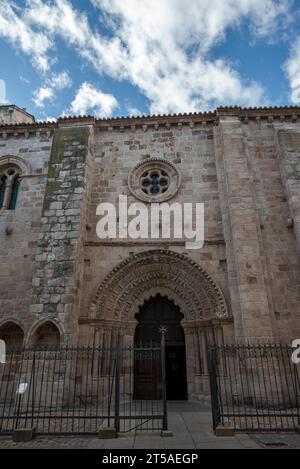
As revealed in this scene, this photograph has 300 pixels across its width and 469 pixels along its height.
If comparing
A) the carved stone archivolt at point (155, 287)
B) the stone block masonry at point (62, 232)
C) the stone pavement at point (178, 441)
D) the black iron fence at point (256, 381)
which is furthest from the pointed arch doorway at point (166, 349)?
the stone pavement at point (178, 441)

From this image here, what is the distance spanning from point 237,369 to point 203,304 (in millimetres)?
1919

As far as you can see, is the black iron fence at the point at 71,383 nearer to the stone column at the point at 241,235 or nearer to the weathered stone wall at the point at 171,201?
the weathered stone wall at the point at 171,201

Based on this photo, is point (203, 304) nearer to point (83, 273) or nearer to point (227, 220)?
point (227, 220)

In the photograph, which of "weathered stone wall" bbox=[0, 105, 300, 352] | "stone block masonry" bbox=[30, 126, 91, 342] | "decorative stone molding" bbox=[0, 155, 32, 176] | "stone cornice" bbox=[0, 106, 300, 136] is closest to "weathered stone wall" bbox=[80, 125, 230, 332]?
"weathered stone wall" bbox=[0, 105, 300, 352]

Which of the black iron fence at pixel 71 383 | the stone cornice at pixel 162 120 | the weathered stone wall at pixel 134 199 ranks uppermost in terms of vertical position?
the stone cornice at pixel 162 120

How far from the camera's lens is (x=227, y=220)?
9.86 metres

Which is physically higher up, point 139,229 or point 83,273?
point 139,229

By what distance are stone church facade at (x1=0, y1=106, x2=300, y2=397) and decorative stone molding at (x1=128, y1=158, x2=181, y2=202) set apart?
4 centimetres

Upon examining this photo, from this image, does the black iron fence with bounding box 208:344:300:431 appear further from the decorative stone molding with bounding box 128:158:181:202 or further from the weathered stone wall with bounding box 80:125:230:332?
the decorative stone molding with bounding box 128:158:181:202

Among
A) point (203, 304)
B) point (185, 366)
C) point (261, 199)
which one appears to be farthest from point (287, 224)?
point (185, 366)

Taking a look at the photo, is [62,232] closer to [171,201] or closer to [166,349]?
[171,201]

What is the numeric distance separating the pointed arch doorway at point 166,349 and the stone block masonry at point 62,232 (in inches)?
87.2

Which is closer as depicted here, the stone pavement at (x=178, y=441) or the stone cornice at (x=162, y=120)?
the stone pavement at (x=178, y=441)

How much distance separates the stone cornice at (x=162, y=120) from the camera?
37.0 feet
